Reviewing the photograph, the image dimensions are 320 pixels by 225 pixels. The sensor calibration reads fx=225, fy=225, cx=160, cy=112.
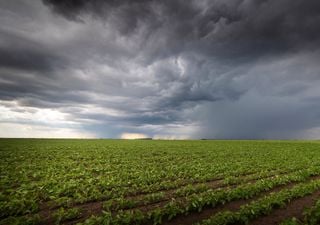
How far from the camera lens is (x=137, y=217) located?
29.4ft

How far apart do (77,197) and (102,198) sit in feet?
4.69

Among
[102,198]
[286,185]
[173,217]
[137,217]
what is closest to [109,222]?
[137,217]

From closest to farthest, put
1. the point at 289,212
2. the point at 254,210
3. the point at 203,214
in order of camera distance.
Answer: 1. the point at 254,210
2. the point at 203,214
3. the point at 289,212

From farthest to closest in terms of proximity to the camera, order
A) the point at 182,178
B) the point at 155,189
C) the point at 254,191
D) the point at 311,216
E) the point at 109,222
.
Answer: the point at 182,178, the point at 155,189, the point at 254,191, the point at 311,216, the point at 109,222

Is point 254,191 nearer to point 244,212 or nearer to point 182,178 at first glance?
point 244,212

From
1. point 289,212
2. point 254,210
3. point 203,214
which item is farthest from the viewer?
point 289,212

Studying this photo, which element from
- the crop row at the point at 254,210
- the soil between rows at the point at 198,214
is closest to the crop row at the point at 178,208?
the soil between rows at the point at 198,214

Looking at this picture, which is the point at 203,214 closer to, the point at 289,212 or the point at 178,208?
the point at 178,208

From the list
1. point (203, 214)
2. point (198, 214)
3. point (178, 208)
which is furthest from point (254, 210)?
point (178, 208)

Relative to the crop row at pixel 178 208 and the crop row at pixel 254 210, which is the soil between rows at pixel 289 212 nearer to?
the crop row at pixel 254 210

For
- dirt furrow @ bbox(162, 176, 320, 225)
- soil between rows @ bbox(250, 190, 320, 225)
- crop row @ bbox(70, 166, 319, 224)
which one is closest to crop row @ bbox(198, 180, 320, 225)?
soil between rows @ bbox(250, 190, 320, 225)

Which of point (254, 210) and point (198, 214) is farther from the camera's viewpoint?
point (198, 214)

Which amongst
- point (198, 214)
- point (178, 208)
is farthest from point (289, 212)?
point (178, 208)

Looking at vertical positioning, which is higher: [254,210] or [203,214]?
[254,210]
